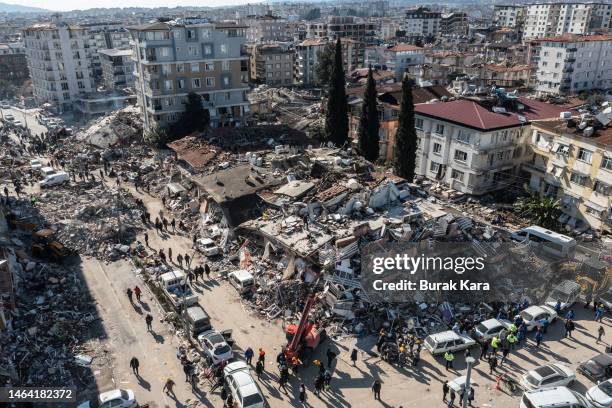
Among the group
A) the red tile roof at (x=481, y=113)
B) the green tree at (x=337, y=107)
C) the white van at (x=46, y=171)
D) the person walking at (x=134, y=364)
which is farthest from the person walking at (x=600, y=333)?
the white van at (x=46, y=171)

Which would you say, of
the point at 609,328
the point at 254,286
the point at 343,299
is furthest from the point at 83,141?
A: the point at 609,328

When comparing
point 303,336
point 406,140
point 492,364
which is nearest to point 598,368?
point 492,364

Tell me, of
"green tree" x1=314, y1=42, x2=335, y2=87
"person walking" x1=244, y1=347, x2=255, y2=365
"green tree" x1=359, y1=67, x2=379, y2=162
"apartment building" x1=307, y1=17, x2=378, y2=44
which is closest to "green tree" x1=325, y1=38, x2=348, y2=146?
"green tree" x1=359, y1=67, x2=379, y2=162

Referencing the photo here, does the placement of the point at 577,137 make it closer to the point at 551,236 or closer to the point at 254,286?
the point at 551,236

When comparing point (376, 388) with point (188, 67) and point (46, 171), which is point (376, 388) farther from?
point (188, 67)

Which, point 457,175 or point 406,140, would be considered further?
point 457,175

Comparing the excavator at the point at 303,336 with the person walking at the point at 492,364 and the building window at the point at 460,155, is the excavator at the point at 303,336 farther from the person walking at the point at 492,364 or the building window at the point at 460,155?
the building window at the point at 460,155

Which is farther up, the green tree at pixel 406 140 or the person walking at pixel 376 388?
the green tree at pixel 406 140
